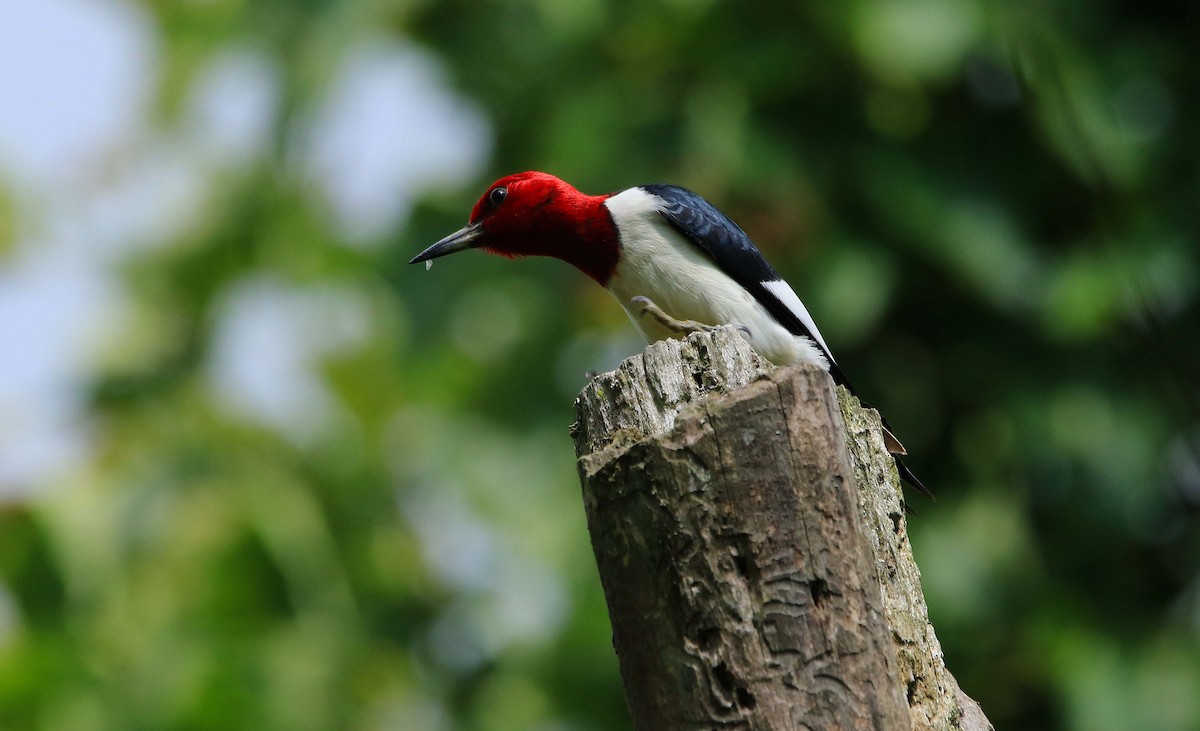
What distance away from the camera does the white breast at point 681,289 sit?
408cm

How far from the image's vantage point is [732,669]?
7.00ft

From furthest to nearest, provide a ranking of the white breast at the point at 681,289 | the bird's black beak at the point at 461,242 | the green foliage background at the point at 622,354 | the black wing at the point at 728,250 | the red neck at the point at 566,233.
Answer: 1. the green foliage background at the point at 622,354
2. the bird's black beak at the point at 461,242
3. the red neck at the point at 566,233
4. the black wing at the point at 728,250
5. the white breast at the point at 681,289

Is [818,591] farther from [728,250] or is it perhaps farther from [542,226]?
[542,226]

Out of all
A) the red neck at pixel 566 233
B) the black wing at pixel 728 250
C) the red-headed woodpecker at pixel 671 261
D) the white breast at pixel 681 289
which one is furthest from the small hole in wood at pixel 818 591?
the red neck at pixel 566 233

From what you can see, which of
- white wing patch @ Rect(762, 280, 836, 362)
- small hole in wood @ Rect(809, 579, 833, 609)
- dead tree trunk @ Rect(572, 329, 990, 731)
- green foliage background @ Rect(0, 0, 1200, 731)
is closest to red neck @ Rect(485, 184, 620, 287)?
white wing patch @ Rect(762, 280, 836, 362)

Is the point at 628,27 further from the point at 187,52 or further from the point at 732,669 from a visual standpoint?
the point at 732,669

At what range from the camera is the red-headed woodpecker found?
4.10 metres

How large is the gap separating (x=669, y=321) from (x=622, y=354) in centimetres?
299

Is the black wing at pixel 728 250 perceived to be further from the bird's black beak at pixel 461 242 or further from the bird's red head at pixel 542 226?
the bird's black beak at pixel 461 242

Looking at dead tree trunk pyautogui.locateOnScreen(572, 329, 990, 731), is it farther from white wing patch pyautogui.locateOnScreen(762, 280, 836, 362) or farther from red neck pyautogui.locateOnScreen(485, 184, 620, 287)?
red neck pyautogui.locateOnScreen(485, 184, 620, 287)

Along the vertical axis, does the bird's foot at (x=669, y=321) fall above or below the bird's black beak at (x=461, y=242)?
above

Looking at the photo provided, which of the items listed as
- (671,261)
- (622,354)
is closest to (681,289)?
(671,261)

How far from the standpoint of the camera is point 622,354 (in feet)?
22.7

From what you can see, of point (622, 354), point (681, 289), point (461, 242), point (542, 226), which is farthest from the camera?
point (622, 354)
